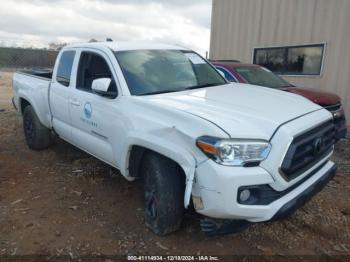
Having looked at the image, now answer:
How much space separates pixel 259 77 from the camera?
6.66 metres

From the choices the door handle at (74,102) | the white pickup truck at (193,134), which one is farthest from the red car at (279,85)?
the door handle at (74,102)

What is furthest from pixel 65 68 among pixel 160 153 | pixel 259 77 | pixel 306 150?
pixel 259 77

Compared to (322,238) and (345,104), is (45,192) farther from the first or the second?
(345,104)

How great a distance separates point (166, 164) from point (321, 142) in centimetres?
145

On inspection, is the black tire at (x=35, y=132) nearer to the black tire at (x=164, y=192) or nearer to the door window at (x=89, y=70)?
the door window at (x=89, y=70)

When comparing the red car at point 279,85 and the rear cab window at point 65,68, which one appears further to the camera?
the red car at point 279,85

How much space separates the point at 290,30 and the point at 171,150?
25.6 ft

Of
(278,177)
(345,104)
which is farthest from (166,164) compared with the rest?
(345,104)

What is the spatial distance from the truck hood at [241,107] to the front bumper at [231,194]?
0.28 meters

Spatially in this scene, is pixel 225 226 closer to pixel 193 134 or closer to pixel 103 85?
pixel 193 134

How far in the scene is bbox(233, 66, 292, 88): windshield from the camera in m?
6.44

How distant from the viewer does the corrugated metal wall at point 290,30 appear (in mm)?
7898

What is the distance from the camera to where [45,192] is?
13.6 ft

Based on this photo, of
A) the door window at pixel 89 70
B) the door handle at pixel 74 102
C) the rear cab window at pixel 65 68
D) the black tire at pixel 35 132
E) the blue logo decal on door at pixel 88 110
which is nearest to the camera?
the blue logo decal on door at pixel 88 110
